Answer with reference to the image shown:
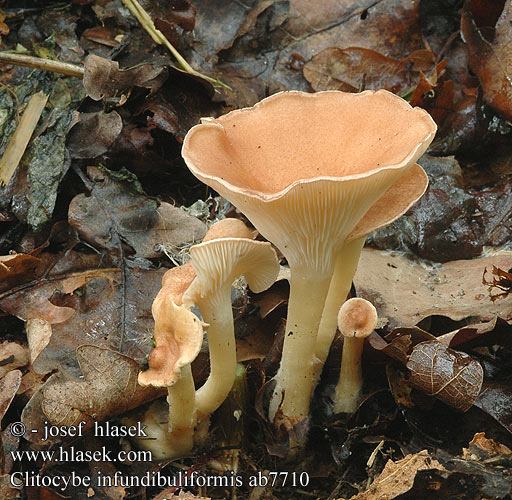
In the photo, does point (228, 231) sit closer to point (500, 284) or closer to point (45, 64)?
point (500, 284)

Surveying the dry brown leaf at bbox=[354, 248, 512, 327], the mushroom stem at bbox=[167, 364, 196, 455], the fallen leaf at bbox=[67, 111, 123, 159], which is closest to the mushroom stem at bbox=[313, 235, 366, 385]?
the dry brown leaf at bbox=[354, 248, 512, 327]

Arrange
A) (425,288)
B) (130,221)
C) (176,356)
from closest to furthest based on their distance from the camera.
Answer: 1. (176,356)
2. (425,288)
3. (130,221)

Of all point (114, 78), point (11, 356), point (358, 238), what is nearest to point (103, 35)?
point (114, 78)

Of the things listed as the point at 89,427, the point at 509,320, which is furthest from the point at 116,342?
the point at 509,320

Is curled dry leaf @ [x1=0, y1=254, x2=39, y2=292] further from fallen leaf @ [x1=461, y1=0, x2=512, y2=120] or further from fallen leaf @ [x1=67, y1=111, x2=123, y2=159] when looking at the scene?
fallen leaf @ [x1=461, y1=0, x2=512, y2=120]

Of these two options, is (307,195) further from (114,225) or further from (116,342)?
(114,225)
